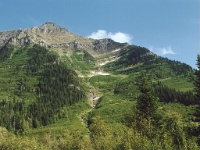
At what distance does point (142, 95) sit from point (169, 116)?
219 ft

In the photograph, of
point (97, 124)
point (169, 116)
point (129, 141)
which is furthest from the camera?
point (169, 116)

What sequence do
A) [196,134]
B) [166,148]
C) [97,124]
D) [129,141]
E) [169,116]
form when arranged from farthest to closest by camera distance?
1. [169,116]
2. [97,124]
3. [196,134]
4. [129,141]
5. [166,148]

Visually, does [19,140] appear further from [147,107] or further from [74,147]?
[147,107]

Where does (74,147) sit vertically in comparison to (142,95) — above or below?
below

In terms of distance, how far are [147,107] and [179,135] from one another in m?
32.4

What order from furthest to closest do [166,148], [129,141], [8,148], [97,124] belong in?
1. [97,124]
2. [8,148]
3. [129,141]
4. [166,148]

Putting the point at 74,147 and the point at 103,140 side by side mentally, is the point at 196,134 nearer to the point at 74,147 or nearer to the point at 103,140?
the point at 103,140

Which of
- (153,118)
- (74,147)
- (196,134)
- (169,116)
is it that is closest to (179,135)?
(196,134)

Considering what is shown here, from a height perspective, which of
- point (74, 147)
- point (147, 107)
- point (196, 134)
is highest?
point (147, 107)

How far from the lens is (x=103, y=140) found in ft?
231

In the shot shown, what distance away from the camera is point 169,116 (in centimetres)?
15012

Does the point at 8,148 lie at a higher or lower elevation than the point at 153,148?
lower

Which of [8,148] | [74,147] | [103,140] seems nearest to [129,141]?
[103,140]

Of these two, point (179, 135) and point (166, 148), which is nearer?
point (166, 148)
